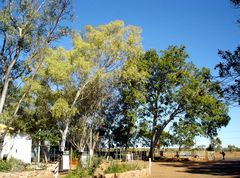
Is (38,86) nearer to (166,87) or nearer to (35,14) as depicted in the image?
(35,14)

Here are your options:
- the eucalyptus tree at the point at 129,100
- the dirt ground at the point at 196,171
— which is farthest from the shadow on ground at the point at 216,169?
the eucalyptus tree at the point at 129,100

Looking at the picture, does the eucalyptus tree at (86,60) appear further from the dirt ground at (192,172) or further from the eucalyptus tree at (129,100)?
the dirt ground at (192,172)

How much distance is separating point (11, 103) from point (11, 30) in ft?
54.0

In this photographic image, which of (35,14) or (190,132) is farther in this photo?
(190,132)

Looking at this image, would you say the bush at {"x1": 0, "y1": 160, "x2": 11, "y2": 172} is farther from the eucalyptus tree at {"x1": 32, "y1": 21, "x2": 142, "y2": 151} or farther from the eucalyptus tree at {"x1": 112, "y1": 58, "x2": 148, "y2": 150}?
the eucalyptus tree at {"x1": 112, "y1": 58, "x2": 148, "y2": 150}

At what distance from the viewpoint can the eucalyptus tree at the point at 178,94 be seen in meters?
45.1

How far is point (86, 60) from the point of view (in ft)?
117

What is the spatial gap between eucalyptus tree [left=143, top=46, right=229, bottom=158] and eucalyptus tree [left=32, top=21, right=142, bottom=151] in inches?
402

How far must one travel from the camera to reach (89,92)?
3850cm

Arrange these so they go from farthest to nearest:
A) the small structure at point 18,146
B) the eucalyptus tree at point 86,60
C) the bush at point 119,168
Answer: the small structure at point 18,146 → the eucalyptus tree at point 86,60 → the bush at point 119,168

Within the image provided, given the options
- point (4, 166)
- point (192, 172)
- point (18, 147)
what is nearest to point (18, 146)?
point (18, 147)

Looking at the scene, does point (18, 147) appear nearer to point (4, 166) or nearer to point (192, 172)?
point (4, 166)

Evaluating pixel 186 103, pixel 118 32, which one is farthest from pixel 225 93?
pixel 186 103

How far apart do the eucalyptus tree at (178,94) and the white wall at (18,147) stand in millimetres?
15379
